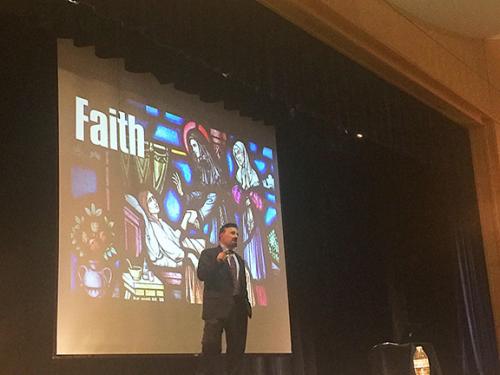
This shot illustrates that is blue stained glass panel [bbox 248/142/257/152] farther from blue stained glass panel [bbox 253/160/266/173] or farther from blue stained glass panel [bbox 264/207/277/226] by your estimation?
blue stained glass panel [bbox 264/207/277/226]

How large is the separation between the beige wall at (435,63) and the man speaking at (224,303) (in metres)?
1.14

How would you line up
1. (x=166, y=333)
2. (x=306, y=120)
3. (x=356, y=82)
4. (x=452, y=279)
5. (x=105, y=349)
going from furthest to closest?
(x=452, y=279) < (x=306, y=120) < (x=356, y=82) < (x=166, y=333) < (x=105, y=349)

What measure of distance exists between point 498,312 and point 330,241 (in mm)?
1198

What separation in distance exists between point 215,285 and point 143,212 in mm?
549

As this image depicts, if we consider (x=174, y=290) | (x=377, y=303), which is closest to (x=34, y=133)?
(x=174, y=290)

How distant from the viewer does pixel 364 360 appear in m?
4.53

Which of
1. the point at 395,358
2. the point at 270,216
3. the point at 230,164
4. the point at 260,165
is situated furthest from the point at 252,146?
the point at 395,358

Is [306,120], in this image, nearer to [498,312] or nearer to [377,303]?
[377,303]

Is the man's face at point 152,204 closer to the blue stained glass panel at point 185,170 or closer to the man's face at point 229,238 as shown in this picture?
the blue stained glass panel at point 185,170

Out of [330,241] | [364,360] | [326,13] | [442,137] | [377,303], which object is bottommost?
[364,360]

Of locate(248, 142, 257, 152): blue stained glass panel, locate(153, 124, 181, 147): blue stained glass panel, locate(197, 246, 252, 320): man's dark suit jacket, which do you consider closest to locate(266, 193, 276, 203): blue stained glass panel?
locate(248, 142, 257, 152): blue stained glass panel

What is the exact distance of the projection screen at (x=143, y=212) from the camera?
9.40 ft

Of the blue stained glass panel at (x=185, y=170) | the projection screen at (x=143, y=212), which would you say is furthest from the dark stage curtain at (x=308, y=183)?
the blue stained glass panel at (x=185, y=170)

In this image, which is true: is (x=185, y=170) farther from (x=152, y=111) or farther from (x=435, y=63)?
(x=435, y=63)
